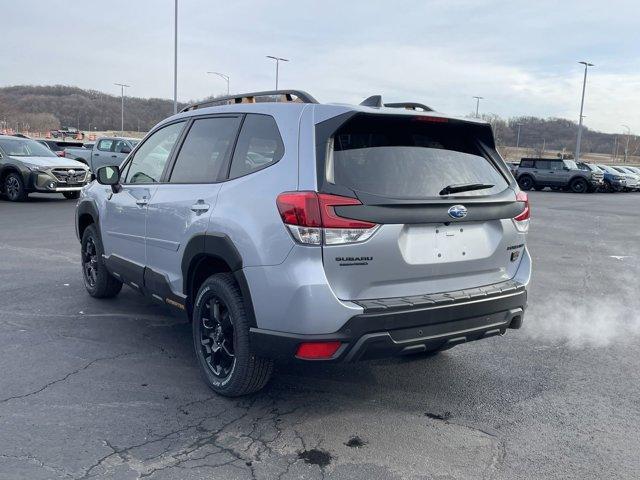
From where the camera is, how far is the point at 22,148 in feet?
55.3

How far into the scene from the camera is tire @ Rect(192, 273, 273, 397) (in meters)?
3.49

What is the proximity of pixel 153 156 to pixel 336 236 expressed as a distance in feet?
7.97

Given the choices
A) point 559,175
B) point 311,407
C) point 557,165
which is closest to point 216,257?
point 311,407

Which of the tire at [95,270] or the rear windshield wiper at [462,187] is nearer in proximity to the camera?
the rear windshield wiper at [462,187]

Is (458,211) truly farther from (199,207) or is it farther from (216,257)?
(199,207)

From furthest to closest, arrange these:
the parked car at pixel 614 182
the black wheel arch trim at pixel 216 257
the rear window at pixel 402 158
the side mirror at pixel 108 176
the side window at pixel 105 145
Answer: the parked car at pixel 614 182
the side window at pixel 105 145
the side mirror at pixel 108 176
the black wheel arch trim at pixel 216 257
the rear window at pixel 402 158

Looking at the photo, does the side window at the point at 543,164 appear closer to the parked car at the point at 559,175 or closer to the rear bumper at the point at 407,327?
the parked car at the point at 559,175

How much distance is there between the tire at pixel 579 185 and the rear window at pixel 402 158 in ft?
103

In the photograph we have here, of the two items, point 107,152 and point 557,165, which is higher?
point 557,165

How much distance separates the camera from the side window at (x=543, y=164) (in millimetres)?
33053

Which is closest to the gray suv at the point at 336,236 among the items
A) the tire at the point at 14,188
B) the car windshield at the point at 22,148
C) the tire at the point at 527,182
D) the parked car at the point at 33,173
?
the parked car at the point at 33,173

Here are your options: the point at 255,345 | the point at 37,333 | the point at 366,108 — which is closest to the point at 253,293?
the point at 255,345

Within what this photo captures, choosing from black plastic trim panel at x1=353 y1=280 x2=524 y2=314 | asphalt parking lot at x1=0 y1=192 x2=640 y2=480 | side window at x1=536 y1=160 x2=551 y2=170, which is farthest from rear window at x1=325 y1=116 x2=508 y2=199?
side window at x1=536 y1=160 x2=551 y2=170

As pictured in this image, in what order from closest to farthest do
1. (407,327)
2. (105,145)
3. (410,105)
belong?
(407,327) < (410,105) < (105,145)
